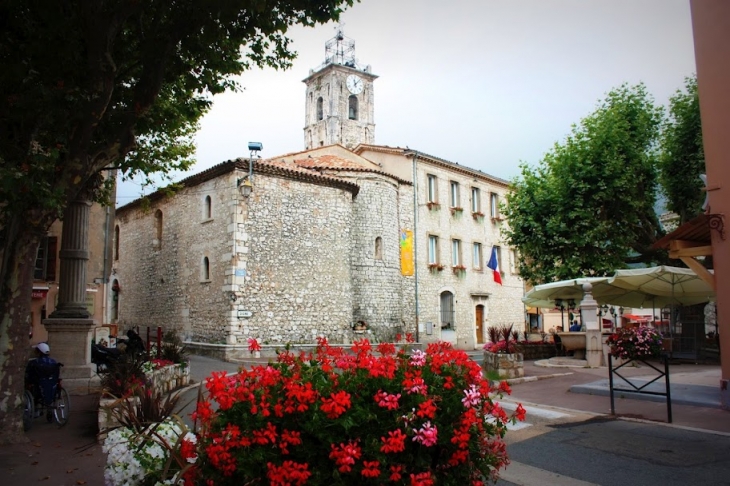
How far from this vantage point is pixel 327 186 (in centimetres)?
2336

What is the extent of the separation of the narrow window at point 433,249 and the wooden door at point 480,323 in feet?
16.2

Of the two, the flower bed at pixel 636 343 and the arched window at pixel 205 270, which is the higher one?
the arched window at pixel 205 270

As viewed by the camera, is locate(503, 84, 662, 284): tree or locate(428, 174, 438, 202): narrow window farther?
locate(428, 174, 438, 202): narrow window

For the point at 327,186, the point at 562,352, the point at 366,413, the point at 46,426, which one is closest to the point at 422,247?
the point at 327,186

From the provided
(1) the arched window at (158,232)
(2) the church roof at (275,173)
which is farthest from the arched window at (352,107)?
(1) the arched window at (158,232)

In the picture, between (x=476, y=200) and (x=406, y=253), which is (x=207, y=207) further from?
(x=476, y=200)

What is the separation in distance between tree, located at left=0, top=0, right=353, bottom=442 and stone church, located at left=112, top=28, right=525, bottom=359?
730 centimetres

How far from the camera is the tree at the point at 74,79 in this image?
7.36 m

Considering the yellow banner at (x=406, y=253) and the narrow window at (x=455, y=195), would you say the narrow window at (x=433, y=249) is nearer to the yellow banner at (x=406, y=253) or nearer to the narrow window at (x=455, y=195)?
the yellow banner at (x=406, y=253)

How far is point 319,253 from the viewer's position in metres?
22.8

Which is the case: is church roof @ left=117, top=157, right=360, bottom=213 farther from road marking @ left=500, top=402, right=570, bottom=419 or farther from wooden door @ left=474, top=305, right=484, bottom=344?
road marking @ left=500, top=402, right=570, bottom=419

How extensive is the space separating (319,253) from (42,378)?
1481 cm

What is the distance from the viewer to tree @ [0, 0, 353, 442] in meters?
7.36

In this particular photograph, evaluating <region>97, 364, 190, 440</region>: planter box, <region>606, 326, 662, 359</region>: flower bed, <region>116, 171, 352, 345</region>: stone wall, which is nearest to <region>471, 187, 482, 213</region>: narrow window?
<region>116, 171, 352, 345</region>: stone wall
